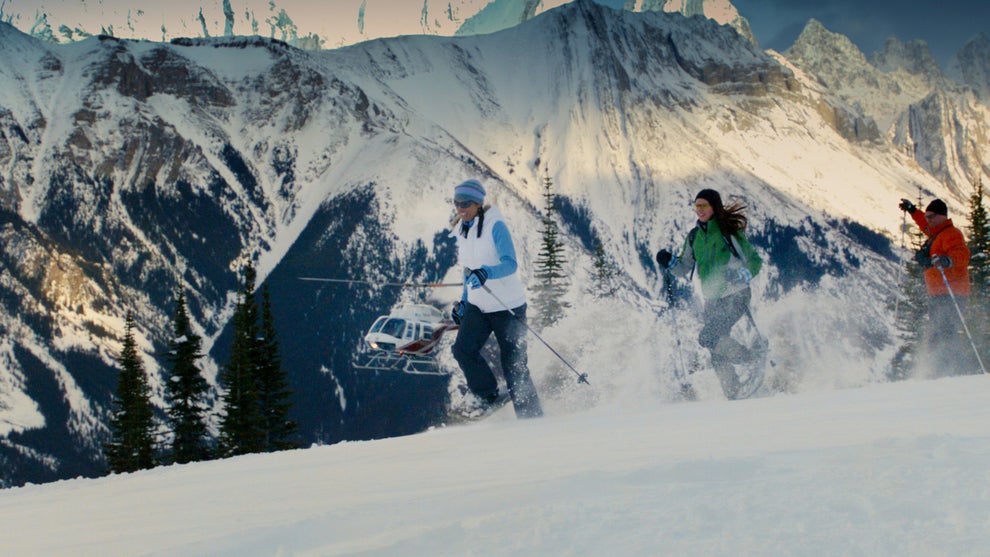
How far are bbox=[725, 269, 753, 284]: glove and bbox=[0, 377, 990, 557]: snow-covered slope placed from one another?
406cm

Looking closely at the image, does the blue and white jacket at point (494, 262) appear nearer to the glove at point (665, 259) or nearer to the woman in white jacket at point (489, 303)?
the woman in white jacket at point (489, 303)

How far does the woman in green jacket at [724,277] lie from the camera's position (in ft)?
31.4

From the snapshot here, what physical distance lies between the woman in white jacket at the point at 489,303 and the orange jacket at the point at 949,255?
22.3ft

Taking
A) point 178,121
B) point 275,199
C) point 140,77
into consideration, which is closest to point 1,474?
point 275,199

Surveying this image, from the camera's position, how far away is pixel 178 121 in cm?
18288

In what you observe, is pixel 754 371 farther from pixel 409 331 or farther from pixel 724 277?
Result: pixel 409 331

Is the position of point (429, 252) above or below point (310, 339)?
above

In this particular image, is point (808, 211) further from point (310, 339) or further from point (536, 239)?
point (310, 339)

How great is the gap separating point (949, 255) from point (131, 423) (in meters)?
37.5

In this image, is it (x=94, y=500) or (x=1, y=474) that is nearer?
(x=94, y=500)

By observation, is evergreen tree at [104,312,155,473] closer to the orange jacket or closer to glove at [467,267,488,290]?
glove at [467,267,488,290]

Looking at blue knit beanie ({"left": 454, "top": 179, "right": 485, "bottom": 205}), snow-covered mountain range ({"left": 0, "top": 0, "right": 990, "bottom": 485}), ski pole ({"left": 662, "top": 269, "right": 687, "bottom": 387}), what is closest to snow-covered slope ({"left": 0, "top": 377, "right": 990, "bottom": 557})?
blue knit beanie ({"left": 454, "top": 179, "right": 485, "bottom": 205})

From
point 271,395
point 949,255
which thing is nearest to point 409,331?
point 949,255

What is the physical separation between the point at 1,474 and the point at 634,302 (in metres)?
92.1
